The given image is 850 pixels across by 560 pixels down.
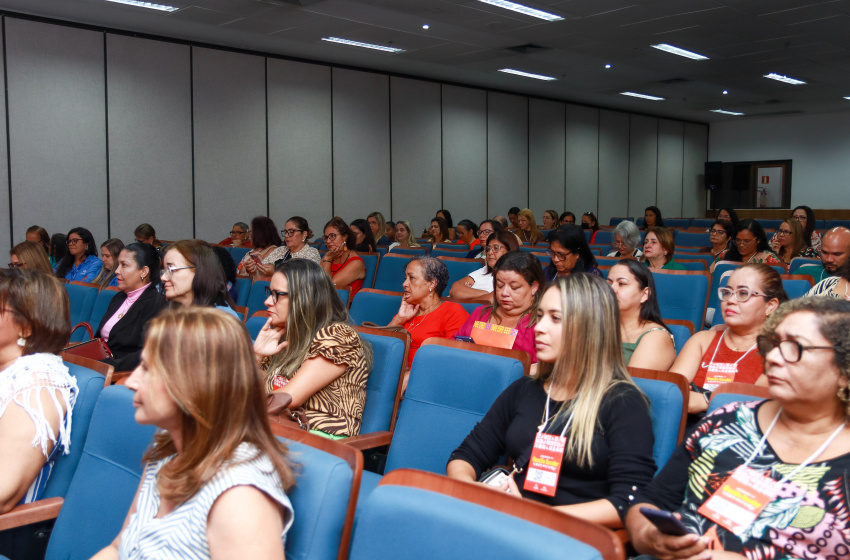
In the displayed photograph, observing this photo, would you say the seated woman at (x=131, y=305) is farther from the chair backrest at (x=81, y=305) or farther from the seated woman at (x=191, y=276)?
the chair backrest at (x=81, y=305)

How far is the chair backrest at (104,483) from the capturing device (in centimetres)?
187

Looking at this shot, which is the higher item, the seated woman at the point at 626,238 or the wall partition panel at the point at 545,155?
the wall partition panel at the point at 545,155

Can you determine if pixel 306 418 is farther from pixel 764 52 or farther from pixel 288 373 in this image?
pixel 764 52

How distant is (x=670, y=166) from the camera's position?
62.2ft

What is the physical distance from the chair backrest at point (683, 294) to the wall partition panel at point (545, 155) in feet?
35.7

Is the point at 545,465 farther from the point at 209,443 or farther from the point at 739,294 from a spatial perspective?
the point at 739,294

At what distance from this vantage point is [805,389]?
4.87 ft

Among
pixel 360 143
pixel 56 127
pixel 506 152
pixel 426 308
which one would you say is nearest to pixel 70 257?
pixel 56 127

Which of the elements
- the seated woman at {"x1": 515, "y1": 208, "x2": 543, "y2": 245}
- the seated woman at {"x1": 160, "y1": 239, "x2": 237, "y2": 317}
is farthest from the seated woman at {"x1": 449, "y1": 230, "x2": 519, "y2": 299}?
the seated woman at {"x1": 515, "y1": 208, "x2": 543, "y2": 245}

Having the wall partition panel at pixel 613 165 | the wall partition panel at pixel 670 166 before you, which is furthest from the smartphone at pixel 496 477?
the wall partition panel at pixel 670 166

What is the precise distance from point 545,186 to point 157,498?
14.7 metres

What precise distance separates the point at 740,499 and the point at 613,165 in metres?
16.5

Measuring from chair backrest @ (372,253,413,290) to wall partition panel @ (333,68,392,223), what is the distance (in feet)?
18.8

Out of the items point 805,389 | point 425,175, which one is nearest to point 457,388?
point 805,389
